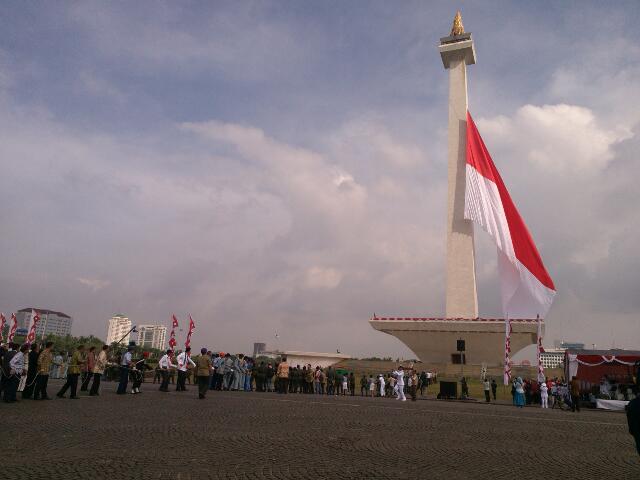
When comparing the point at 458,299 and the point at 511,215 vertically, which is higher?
the point at 511,215

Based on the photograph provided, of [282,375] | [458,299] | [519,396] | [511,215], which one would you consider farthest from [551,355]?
[282,375]

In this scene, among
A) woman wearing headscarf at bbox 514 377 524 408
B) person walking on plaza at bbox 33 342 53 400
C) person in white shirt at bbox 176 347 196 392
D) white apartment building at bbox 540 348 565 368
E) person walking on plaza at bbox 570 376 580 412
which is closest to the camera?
person walking on plaza at bbox 33 342 53 400

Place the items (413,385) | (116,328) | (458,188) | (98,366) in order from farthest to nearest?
(116,328) < (458,188) < (413,385) < (98,366)

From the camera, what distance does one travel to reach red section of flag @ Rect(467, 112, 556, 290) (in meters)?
31.0

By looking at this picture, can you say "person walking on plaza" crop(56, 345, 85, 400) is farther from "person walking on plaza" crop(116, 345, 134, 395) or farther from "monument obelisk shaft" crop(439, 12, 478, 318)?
"monument obelisk shaft" crop(439, 12, 478, 318)

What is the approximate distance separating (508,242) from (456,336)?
475 inches

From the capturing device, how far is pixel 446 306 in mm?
42562

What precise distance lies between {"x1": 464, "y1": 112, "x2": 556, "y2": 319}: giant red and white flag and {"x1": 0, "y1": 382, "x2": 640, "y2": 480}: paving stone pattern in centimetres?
1823

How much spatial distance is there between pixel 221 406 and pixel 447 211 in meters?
Result: 34.4

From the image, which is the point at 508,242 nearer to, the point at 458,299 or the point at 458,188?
the point at 458,299

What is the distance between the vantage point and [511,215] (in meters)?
33.5

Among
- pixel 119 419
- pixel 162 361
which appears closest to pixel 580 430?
pixel 119 419

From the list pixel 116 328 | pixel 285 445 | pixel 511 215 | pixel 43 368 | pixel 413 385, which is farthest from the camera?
pixel 116 328

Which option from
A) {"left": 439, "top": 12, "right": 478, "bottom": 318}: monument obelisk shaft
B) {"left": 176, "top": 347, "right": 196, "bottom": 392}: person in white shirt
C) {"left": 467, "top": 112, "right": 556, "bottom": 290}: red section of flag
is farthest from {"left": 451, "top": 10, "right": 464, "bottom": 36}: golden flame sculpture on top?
{"left": 176, "top": 347, "right": 196, "bottom": 392}: person in white shirt
